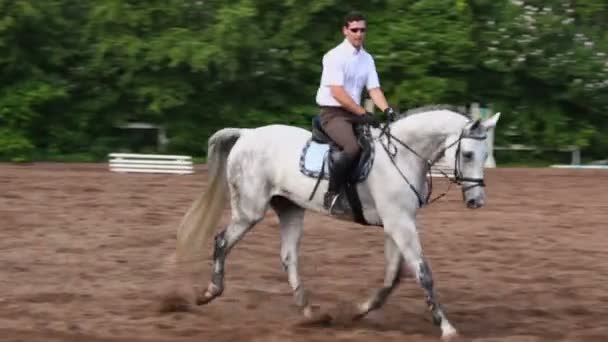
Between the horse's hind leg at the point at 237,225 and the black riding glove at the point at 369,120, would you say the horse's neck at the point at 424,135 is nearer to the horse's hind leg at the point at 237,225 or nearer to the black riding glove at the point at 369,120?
the black riding glove at the point at 369,120

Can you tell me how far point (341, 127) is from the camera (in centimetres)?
855

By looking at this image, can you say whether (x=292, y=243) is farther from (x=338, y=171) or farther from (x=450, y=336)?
(x=450, y=336)

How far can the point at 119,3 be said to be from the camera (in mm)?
20469

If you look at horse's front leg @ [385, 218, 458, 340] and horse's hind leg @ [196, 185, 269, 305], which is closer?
horse's front leg @ [385, 218, 458, 340]

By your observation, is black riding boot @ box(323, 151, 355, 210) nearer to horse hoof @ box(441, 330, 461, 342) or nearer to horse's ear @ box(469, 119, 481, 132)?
horse's ear @ box(469, 119, 481, 132)

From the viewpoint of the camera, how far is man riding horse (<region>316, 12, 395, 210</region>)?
332 inches

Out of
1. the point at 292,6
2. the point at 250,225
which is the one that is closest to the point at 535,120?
the point at 292,6

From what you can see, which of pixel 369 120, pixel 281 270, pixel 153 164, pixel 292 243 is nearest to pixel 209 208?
pixel 292 243

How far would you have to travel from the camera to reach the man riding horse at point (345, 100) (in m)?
8.45

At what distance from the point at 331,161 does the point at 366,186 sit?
326 mm

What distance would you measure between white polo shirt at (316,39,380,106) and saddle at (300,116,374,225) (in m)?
0.26

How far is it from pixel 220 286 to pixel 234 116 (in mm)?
11875

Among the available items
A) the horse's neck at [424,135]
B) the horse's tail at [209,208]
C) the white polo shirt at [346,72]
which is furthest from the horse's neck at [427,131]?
the horse's tail at [209,208]

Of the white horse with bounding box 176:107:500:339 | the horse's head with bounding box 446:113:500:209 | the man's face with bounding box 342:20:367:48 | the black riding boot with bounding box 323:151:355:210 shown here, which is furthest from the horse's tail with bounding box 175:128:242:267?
the horse's head with bounding box 446:113:500:209
